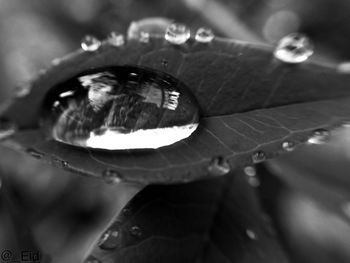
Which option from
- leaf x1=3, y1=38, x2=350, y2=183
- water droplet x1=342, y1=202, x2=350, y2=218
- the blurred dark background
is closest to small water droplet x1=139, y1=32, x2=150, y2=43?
leaf x1=3, y1=38, x2=350, y2=183

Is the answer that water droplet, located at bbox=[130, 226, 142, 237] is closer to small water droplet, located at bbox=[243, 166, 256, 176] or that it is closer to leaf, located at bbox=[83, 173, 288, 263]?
leaf, located at bbox=[83, 173, 288, 263]

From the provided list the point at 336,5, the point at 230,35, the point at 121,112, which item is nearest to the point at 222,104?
the point at 121,112

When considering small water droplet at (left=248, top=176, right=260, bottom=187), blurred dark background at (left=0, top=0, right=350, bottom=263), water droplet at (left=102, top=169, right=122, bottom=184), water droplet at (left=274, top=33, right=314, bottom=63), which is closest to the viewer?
water droplet at (left=102, top=169, right=122, bottom=184)

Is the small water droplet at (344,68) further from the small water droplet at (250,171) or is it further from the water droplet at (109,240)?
the water droplet at (109,240)

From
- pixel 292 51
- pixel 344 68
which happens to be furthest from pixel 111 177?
pixel 344 68

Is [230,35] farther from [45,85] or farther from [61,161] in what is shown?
[61,161]

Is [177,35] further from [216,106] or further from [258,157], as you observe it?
[258,157]
